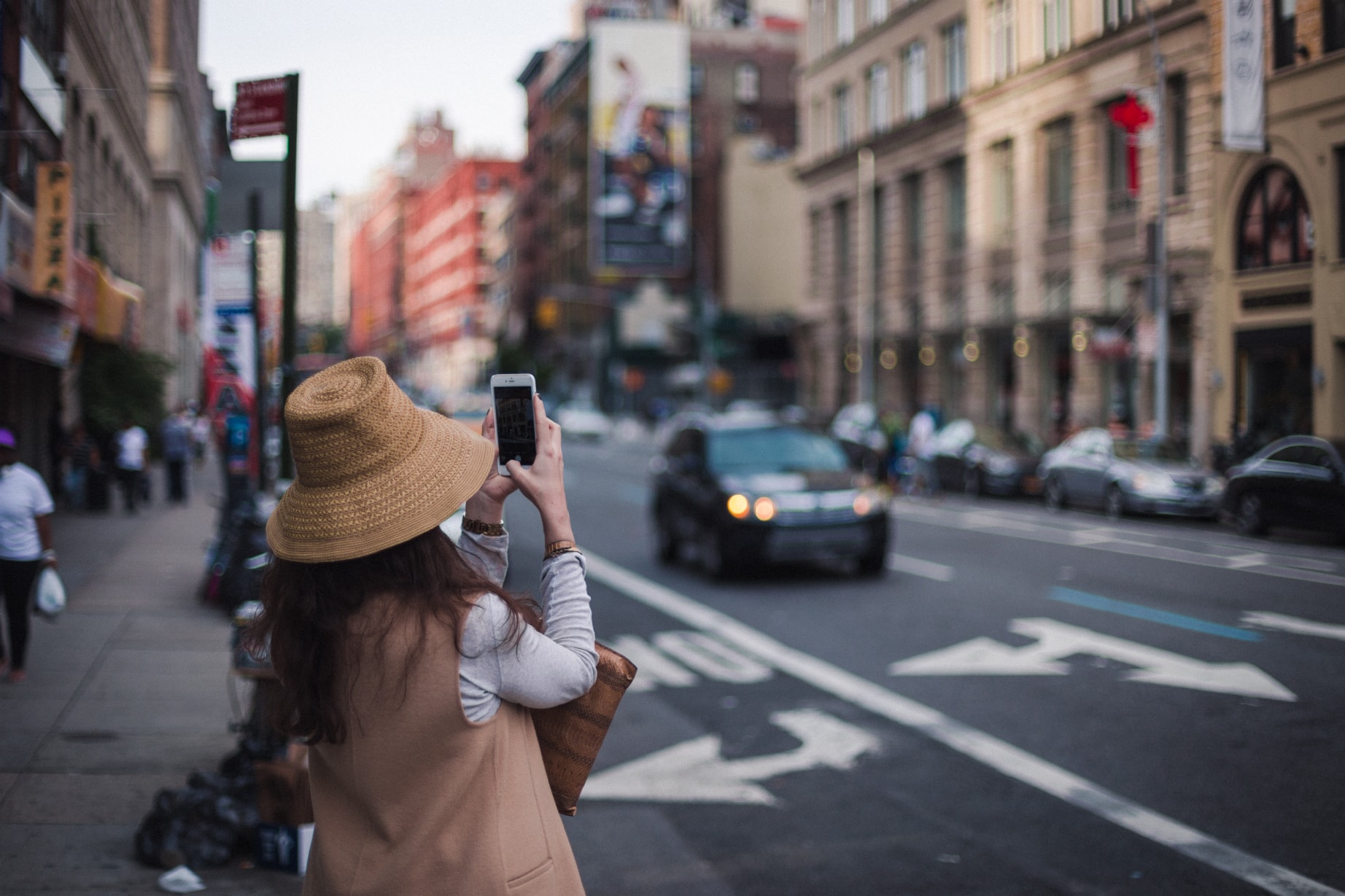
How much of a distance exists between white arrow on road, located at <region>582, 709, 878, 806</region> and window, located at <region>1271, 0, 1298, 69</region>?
428cm

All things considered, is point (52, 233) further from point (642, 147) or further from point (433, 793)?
point (642, 147)

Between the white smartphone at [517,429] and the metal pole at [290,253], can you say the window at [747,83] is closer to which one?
the metal pole at [290,253]

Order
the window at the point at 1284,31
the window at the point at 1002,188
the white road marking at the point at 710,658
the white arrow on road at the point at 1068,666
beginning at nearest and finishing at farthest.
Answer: the window at the point at 1284,31 < the white arrow on road at the point at 1068,666 < the white road marking at the point at 710,658 < the window at the point at 1002,188

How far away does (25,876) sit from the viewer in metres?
5.34

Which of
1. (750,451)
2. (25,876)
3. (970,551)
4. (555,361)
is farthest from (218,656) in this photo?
(555,361)

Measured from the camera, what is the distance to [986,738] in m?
7.99

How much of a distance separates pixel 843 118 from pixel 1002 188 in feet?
107

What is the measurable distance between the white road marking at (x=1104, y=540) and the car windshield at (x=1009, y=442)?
298 cm

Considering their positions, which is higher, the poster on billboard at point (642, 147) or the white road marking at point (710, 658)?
the poster on billboard at point (642, 147)


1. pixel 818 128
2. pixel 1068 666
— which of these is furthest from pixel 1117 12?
pixel 818 128

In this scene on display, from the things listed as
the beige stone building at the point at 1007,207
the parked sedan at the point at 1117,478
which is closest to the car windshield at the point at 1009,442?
the beige stone building at the point at 1007,207

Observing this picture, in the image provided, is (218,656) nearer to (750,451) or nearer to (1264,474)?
(750,451)

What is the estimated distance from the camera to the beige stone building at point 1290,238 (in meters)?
4.65

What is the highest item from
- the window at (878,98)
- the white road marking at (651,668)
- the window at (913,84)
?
the window at (878,98)
